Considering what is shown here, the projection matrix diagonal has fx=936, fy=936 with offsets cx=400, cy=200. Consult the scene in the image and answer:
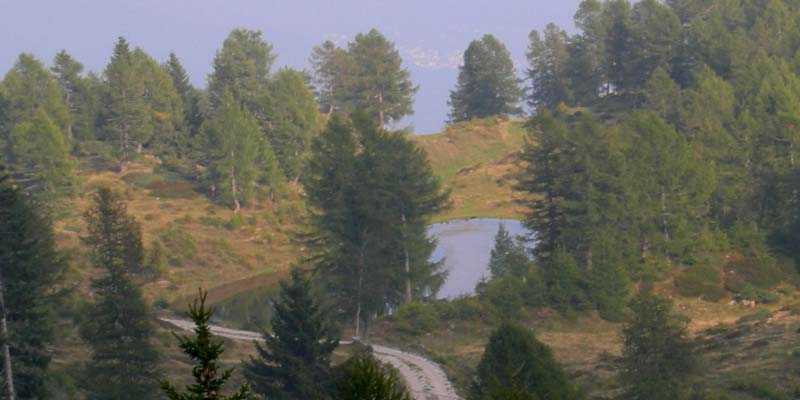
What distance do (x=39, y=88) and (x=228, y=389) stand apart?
264ft

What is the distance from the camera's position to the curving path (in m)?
42.5

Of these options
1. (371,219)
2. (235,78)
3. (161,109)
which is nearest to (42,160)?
(161,109)

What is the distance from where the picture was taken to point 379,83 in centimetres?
13175

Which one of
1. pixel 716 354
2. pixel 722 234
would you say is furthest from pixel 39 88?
pixel 716 354

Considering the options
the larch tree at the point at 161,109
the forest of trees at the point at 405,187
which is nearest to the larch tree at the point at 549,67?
the forest of trees at the point at 405,187

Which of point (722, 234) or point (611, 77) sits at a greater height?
point (611, 77)

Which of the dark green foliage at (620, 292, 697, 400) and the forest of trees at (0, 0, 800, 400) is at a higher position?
the forest of trees at (0, 0, 800, 400)

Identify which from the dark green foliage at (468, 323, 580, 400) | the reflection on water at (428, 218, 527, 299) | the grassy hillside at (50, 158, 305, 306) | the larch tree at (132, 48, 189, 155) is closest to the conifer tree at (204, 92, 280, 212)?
the grassy hillside at (50, 158, 305, 306)

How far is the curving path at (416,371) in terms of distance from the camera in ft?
140

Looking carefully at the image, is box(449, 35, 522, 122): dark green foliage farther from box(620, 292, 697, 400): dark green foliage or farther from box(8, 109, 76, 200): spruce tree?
box(620, 292, 697, 400): dark green foliage

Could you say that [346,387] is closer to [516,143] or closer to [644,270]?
[644,270]

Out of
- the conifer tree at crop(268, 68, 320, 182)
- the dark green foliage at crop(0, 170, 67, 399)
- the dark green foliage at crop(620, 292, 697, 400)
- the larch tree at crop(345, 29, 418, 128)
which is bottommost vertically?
the dark green foliage at crop(620, 292, 697, 400)

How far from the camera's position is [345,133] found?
68.4 metres

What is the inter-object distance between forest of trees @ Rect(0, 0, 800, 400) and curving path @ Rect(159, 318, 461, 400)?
2.73 metres
